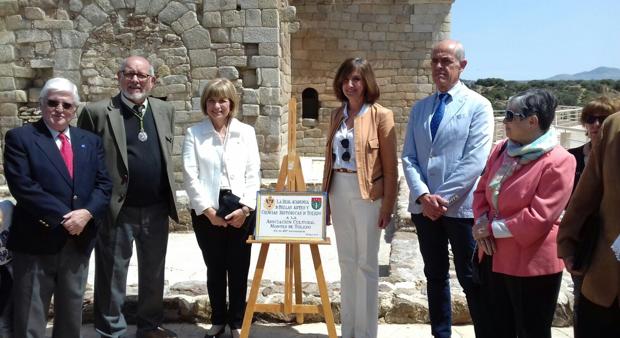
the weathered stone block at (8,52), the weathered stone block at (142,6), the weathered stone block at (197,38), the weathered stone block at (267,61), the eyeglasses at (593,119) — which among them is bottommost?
the eyeglasses at (593,119)

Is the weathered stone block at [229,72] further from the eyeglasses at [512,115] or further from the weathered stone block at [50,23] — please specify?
the eyeglasses at [512,115]

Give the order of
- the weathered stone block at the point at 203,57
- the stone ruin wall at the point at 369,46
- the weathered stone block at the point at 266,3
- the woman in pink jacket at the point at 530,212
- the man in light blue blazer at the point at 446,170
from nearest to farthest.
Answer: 1. the woman in pink jacket at the point at 530,212
2. the man in light blue blazer at the point at 446,170
3. the weathered stone block at the point at 266,3
4. the weathered stone block at the point at 203,57
5. the stone ruin wall at the point at 369,46

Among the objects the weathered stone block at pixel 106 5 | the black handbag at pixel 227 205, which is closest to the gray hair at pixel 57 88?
the black handbag at pixel 227 205

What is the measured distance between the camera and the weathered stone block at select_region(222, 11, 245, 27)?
897 centimetres

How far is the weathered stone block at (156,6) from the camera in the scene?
9.01m

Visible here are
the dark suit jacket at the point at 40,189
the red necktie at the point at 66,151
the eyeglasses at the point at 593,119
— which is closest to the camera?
the dark suit jacket at the point at 40,189

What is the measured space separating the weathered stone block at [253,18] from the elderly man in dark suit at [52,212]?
6229 mm

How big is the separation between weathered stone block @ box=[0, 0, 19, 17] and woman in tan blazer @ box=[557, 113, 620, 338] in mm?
9566

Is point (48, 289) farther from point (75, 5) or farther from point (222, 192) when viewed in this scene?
point (75, 5)

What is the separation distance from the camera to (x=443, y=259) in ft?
11.0

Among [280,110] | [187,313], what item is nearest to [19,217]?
[187,313]

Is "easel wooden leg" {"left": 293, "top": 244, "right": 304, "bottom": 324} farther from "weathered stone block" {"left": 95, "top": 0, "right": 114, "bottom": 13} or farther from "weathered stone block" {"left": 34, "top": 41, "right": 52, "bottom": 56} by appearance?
"weathered stone block" {"left": 34, "top": 41, "right": 52, "bottom": 56}

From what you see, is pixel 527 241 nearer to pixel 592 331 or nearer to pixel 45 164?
pixel 592 331

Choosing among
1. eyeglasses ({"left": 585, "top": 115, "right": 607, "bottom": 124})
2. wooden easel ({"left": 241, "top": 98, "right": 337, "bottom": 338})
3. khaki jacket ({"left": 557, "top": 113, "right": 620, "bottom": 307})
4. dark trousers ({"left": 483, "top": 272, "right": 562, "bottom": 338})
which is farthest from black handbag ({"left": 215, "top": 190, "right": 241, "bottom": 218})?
eyeglasses ({"left": 585, "top": 115, "right": 607, "bottom": 124})
